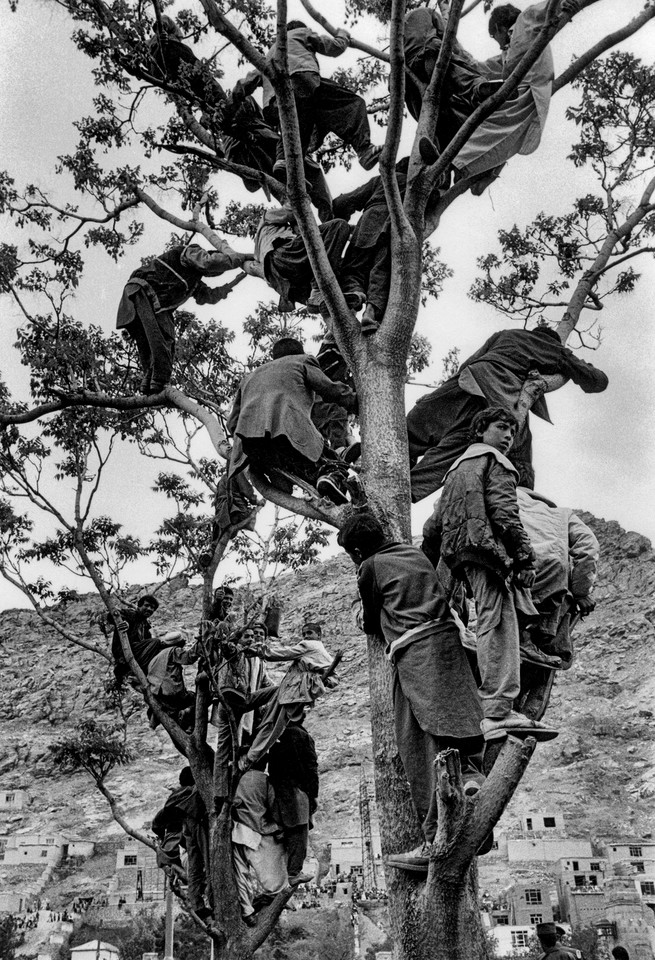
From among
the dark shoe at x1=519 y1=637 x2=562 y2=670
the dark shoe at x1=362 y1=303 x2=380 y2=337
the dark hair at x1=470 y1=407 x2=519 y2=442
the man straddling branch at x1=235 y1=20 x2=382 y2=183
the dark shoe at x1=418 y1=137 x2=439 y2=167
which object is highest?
the man straddling branch at x1=235 y1=20 x2=382 y2=183

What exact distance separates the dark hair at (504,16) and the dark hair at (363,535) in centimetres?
439

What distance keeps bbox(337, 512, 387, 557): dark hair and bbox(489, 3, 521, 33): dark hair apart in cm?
439

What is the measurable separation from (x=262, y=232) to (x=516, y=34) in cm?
219

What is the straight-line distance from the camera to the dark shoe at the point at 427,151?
20.2ft

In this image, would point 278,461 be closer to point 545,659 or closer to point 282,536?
point 545,659

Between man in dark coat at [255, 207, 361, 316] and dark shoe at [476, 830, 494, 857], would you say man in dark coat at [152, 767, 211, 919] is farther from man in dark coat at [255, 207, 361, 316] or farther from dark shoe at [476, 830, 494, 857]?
dark shoe at [476, 830, 494, 857]

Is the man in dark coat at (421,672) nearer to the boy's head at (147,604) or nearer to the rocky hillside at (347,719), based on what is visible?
the boy's head at (147,604)

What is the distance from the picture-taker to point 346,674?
80.9 meters

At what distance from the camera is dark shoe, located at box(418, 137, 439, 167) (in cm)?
615

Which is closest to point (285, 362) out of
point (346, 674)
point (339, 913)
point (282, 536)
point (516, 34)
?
point (516, 34)

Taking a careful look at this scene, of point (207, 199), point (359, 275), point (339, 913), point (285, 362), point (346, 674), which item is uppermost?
point (346, 674)

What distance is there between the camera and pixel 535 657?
428 centimetres

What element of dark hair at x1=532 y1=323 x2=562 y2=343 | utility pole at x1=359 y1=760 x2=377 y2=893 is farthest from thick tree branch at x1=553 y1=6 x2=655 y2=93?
utility pole at x1=359 y1=760 x2=377 y2=893

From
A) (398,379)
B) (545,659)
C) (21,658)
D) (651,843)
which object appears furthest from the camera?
(21,658)
